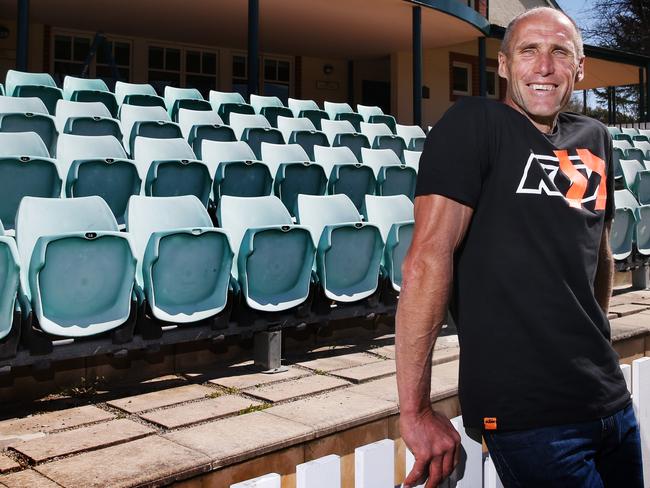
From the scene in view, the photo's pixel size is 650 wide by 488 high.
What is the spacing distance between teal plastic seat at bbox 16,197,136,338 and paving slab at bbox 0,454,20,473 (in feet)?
2.40

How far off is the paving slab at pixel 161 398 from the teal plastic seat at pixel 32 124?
295cm

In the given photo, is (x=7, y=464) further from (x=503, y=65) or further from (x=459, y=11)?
(x=459, y=11)

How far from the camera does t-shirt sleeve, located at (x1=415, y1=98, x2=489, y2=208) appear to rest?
140 cm

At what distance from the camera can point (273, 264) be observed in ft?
12.7

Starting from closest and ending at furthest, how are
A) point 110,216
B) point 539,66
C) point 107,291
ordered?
point 539,66 → point 107,291 → point 110,216

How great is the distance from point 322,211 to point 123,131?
264 cm

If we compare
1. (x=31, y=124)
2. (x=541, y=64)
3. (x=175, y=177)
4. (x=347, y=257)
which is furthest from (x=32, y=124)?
(x=541, y=64)

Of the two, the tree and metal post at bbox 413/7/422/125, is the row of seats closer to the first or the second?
metal post at bbox 413/7/422/125

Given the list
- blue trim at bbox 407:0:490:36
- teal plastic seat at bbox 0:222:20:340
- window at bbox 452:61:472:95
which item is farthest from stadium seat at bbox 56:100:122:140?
window at bbox 452:61:472:95

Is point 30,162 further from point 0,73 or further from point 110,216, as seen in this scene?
point 0,73

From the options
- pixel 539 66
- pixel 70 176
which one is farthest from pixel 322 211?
pixel 539 66

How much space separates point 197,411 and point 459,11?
10794 millimetres

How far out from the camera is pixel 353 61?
17.2 m

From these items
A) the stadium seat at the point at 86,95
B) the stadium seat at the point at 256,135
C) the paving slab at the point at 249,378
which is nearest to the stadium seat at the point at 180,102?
the stadium seat at the point at 86,95
